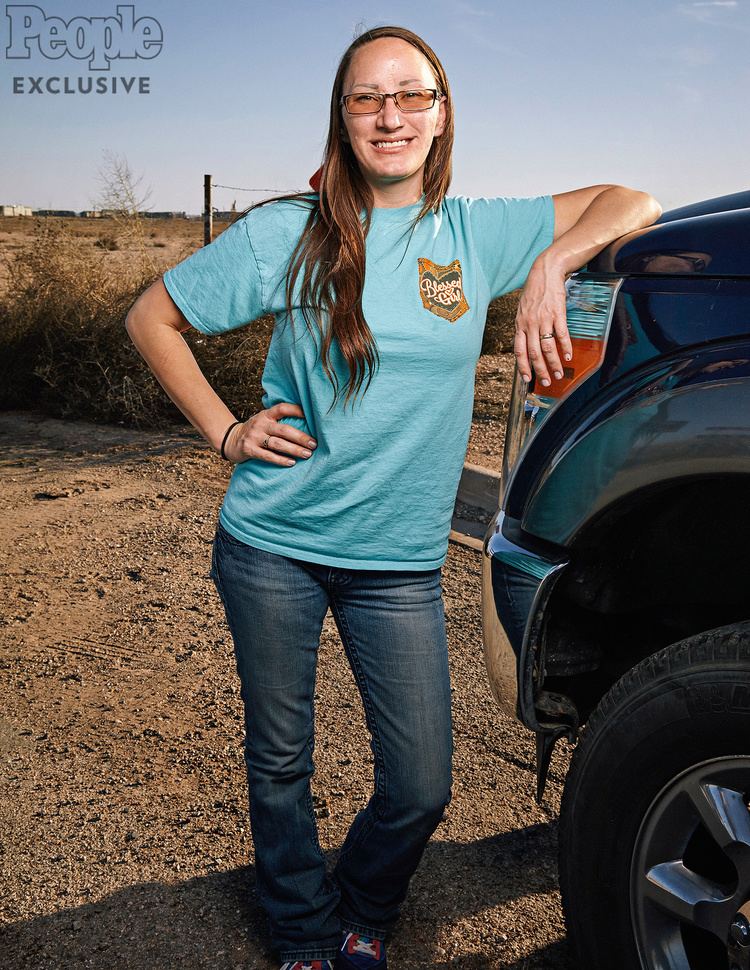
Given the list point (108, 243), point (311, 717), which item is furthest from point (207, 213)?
point (311, 717)

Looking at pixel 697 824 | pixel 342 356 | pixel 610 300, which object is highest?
pixel 610 300

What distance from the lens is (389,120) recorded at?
81.0 inches

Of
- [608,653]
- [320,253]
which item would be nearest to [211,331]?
[320,253]

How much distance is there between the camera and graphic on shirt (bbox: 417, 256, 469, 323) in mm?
2064

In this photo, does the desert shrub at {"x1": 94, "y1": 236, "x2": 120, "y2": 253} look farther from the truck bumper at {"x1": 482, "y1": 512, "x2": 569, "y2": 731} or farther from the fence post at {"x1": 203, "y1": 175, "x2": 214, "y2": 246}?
the truck bumper at {"x1": 482, "y1": 512, "x2": 569, "y2": 731}

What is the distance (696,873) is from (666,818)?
0.11 metres

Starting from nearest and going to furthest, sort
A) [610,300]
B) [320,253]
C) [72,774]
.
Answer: [610,300] < [320,253] < [72,774]

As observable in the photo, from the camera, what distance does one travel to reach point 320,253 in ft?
6.66

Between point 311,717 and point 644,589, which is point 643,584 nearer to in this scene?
point 644,589

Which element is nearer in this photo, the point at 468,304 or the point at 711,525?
the point at 711,525

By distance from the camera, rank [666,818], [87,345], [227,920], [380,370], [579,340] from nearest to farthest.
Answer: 1. [666,818]
2. [579,340]
3. [380,370]
4. [227,920]
5. [87,345]

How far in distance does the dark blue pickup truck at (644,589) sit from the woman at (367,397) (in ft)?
0.52

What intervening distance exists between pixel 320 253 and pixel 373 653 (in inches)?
33.1

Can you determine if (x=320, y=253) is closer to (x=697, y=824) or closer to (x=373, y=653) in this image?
(x=373, y=653)
